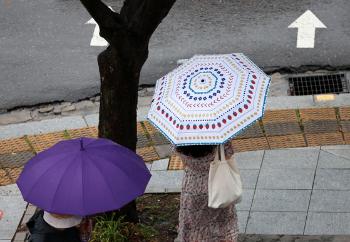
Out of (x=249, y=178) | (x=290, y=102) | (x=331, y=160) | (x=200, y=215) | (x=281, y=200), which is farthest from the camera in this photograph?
(x=290, y=102)

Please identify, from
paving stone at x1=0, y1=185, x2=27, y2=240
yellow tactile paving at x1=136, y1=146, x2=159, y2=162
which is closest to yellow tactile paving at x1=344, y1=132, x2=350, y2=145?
yellow tactile paving at x1=136, y1=146, x2=159, y2=162

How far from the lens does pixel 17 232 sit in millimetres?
7383

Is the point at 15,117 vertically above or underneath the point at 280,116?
underneath

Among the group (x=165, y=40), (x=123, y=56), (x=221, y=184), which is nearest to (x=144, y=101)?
(x=165, y=40)

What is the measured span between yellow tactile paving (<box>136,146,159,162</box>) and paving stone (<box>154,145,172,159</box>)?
0.04 m

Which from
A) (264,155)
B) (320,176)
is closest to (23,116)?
(264,155)

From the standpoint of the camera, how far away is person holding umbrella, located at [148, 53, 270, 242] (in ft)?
17.5

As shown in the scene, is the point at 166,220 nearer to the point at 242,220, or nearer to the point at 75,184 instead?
the point at 242,220

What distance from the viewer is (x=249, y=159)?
8.15 m

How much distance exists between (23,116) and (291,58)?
3.44 meters

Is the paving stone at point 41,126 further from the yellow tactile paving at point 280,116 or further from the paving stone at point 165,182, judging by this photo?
the yellow tactile paving at point 280,116

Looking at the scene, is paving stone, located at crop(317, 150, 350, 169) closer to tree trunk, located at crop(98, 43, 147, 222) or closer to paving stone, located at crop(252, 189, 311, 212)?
paving stone, located at crop(252, 189, 311, 212)

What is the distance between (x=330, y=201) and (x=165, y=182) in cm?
166

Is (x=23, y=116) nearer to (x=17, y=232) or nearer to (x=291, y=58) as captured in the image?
(x=17, y=232)
